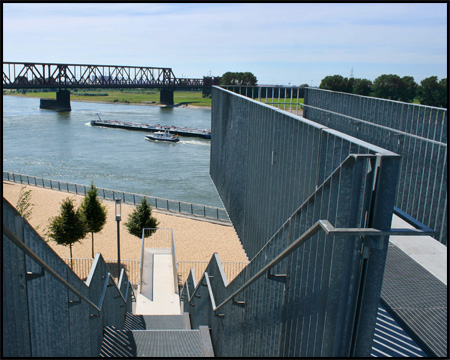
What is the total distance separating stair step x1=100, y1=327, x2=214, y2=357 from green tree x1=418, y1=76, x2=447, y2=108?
61.2 m

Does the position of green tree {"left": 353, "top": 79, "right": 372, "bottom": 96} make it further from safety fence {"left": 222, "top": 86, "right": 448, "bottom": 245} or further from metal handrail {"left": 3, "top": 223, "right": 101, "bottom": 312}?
metal handrail {"left": 3, "top": 223, "right": 101, "bottom": 312}

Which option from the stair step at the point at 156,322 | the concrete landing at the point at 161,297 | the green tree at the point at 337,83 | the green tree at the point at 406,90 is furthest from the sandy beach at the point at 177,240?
the green tree at the point at 406,90

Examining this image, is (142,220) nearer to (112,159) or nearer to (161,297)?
(161,297)

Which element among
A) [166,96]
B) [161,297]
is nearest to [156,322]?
[161,297]

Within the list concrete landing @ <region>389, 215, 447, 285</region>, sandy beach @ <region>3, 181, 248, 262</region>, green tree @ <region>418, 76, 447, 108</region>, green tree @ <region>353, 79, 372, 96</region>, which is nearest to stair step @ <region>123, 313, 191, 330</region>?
sandy beach @ <region>3, 181, 248, 262</region>

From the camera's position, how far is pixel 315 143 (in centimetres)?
459

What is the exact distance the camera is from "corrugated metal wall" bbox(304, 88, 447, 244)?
261 inches

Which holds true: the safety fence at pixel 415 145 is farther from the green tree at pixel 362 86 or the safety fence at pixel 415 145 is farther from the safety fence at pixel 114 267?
the green tree at pixel 362 86

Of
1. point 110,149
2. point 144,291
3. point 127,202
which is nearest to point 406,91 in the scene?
point 110,149

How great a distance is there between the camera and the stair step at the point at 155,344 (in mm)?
6504

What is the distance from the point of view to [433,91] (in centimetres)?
6350

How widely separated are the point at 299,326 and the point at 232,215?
7145mm

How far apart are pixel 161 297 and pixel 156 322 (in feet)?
7.87

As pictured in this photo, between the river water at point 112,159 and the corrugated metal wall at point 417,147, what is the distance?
17413 millimetres
